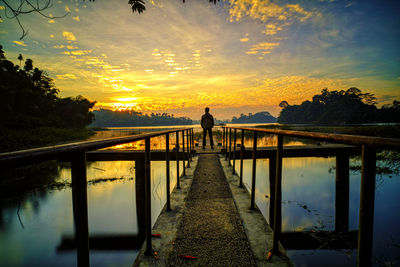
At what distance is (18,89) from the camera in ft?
109

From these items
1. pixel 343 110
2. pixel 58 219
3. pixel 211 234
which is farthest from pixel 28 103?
pixel 343 110

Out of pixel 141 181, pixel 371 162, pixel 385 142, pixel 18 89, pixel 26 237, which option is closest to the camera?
pixel 385 142

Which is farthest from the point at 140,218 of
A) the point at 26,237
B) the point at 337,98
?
the point at 337,98

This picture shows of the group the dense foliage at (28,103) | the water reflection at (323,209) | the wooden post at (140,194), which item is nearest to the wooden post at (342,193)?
the water reflection at (323,209)

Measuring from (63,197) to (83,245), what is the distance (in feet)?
29.8

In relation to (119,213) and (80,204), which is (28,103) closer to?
(119,213)

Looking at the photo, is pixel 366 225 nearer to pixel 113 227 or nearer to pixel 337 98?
pixel 113 227

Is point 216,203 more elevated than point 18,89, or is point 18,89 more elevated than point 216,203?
point 18,89

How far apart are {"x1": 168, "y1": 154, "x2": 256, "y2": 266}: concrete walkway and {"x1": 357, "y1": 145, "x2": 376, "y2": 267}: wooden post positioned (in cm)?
113

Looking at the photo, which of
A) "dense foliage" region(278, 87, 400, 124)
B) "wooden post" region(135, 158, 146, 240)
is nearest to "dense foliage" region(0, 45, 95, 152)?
"wooden post" region(135, 158, 146, 240)

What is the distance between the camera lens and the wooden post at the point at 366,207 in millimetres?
947

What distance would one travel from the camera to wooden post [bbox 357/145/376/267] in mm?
947

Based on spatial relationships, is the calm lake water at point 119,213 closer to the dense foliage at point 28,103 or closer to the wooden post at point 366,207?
the wooden post at point 366,207

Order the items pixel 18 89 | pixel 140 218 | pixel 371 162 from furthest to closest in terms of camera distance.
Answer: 1. pixel 18 89
2. pixel 140 218
3. pixel 371 162
